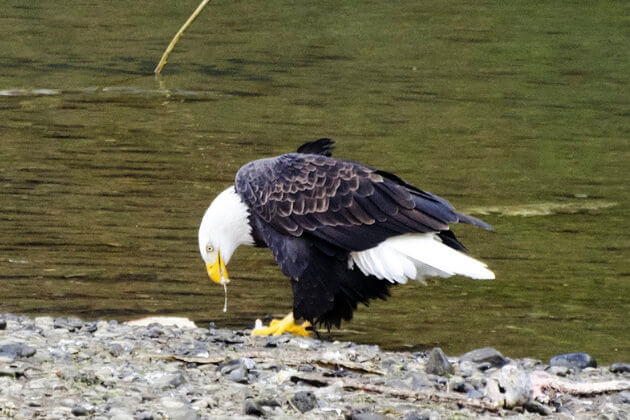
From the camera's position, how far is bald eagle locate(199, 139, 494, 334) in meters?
6.35

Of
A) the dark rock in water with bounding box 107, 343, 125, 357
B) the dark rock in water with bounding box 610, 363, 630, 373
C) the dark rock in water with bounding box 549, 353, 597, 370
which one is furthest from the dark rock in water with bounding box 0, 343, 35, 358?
the dark rock in water with bounding box 610, 363, 630, 373

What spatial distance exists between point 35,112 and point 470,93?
15.9 ft

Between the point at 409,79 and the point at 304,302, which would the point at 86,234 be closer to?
the point at 304,302

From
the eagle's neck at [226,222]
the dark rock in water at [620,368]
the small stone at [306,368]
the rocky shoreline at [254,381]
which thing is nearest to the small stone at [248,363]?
the rocky shoreline at [254,381]

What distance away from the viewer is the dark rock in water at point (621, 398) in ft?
17.7

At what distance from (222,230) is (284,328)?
60 centimetres

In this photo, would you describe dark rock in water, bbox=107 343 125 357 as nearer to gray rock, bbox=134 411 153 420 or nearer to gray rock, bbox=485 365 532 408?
gray rock, bbox=134 411 153 420

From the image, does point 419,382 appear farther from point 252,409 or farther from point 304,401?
point 252,409

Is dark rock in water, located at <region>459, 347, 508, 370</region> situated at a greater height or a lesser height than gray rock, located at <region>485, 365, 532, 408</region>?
lesser

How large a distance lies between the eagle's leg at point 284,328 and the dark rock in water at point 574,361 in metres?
1.27

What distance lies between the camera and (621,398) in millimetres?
5438

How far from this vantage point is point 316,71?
1617 cm

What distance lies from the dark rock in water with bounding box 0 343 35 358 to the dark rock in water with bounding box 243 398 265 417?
3.36 feet

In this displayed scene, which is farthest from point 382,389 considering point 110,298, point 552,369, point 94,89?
point 94,89
